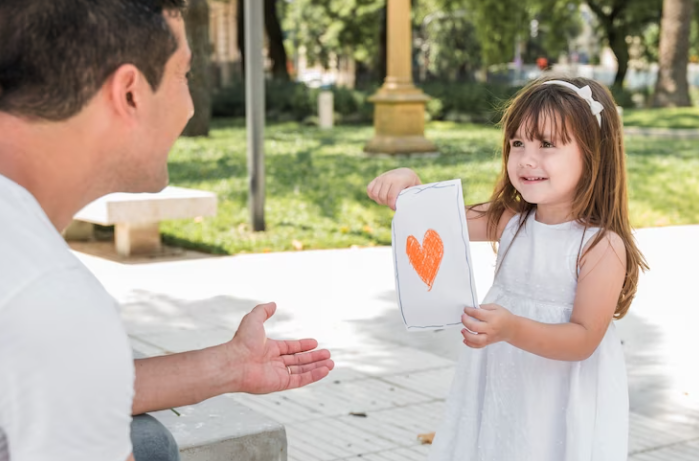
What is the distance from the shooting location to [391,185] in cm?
303

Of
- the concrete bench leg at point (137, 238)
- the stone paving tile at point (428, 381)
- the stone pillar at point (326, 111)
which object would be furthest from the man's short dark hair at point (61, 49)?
the stone pillar at point (326, 111)

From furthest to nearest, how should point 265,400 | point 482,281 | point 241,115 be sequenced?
point 241,115 → point 482,281 → point 265,400

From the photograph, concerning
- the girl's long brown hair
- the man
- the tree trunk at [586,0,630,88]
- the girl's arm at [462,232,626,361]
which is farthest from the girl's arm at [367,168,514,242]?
the tree trunk at [586,0,630,88]

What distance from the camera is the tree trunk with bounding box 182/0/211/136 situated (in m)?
17.4

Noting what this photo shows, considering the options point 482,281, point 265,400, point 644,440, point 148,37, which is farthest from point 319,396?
point 148,37

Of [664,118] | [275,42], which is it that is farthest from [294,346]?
[275,42]

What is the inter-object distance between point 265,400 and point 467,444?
5.56 ft

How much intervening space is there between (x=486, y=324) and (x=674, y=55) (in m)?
25.7

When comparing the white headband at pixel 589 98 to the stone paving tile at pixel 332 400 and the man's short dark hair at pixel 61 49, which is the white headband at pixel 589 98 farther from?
the stone paving tile at pixel 332 400

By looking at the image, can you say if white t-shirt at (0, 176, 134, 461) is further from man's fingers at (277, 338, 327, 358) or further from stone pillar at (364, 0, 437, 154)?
stone pillar at (364, 0, 437, 154)

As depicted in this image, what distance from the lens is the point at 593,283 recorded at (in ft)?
9.16

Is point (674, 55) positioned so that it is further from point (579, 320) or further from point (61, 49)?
point (61, 49)

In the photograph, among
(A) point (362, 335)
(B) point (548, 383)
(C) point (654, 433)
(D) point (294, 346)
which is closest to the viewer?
(D) point (294, 346)

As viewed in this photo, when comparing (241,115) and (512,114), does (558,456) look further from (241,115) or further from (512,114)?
(241,115)
